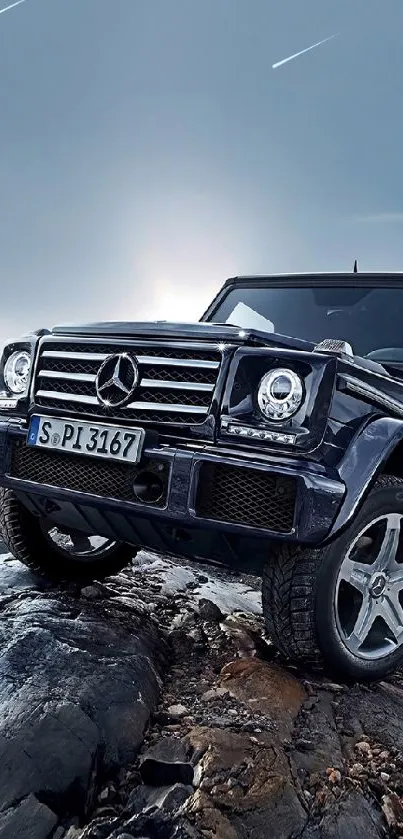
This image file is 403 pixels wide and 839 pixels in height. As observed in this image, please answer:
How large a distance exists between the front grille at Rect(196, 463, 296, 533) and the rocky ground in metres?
0.62

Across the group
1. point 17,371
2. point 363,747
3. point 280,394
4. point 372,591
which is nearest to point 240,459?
point 280,394

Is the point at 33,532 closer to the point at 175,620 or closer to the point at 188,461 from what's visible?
the point at 175,620

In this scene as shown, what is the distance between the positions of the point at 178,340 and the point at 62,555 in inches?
54.8

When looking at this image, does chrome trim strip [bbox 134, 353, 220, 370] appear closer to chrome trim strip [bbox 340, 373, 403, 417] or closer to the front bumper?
the front bumper

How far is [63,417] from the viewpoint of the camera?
262cm

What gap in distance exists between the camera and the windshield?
3480 millimetres

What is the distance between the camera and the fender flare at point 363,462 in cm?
214

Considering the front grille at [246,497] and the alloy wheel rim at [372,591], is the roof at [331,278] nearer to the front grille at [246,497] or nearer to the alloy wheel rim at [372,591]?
the alloy wheel rim at [372,591]

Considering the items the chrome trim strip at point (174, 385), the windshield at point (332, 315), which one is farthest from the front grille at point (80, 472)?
the windshield at point (332, 315)

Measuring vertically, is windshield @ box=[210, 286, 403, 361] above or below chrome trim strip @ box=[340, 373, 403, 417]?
above

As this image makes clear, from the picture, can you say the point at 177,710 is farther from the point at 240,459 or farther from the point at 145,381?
the point at 145,381

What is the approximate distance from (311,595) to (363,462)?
48cm

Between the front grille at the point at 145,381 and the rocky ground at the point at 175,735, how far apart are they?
2.81ft

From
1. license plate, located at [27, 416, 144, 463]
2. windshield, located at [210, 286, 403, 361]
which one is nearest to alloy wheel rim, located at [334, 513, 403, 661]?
license plate, located at [27, 416, 144, 463]
